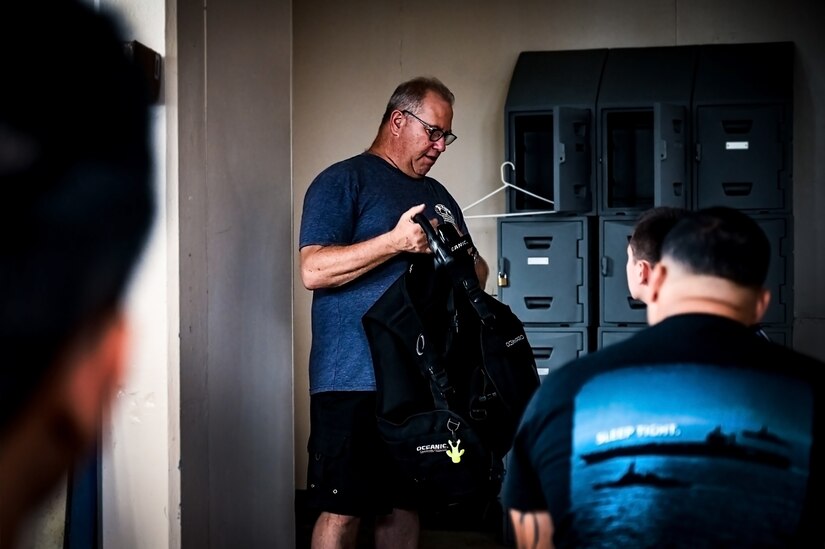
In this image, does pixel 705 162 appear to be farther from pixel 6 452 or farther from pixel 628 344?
pixel 6 452

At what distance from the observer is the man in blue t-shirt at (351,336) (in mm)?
2463

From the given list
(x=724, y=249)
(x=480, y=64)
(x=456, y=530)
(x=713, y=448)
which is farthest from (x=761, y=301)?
(x=480, y=64)

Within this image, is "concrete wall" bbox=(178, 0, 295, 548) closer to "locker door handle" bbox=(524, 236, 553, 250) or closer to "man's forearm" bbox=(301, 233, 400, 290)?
"man's forearm" bbox=(301, 233, 400, 290)

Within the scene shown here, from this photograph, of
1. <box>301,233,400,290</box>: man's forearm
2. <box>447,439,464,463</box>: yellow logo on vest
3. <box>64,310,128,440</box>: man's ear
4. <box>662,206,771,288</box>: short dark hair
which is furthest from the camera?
<box>301,233,400,290</box>: man's forearm

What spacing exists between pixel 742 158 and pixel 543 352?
116 cm

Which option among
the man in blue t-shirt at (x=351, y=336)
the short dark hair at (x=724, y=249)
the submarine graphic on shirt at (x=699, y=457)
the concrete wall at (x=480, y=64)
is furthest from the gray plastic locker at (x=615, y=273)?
the submarine graphic on shirt at (x=699, y=457)

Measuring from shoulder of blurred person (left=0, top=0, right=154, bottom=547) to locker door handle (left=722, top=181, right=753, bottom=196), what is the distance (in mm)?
2895

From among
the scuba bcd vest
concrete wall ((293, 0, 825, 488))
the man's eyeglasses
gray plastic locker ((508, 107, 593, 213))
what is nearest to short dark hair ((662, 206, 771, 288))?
the scuba bcd vest

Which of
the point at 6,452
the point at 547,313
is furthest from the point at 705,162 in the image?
the point at 6,452

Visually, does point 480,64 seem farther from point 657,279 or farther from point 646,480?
point 646,480

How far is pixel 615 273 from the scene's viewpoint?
427cm

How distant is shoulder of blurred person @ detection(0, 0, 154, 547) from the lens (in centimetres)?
148

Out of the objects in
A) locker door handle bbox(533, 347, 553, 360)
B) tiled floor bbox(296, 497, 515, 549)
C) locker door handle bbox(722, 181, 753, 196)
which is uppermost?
locker door handle bbox(722, 181, 753, 196)

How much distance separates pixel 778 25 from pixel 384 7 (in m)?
1.90
